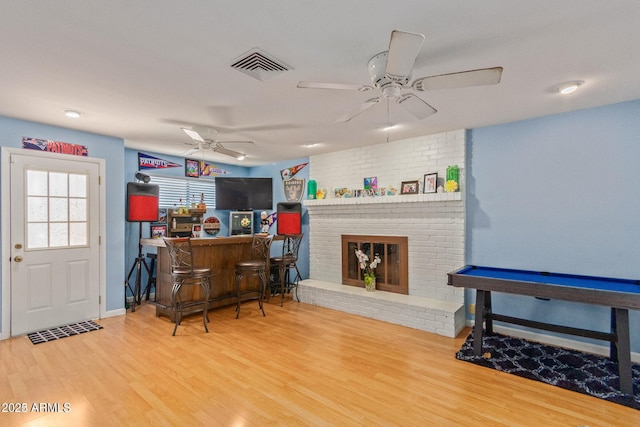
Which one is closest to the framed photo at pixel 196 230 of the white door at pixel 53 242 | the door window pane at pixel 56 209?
the white door at pixel 53 242

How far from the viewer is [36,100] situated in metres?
2.91

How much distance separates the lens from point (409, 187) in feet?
14.4

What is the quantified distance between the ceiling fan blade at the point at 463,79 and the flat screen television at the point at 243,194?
176 inches

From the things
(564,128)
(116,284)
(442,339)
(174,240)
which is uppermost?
(564,128)

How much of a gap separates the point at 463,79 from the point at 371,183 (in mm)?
2917

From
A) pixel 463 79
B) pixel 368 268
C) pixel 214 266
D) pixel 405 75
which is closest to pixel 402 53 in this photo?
pixel 405 75

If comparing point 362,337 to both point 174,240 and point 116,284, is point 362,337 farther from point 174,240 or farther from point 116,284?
point 116,284

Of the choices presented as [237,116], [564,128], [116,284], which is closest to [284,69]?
[237,116]

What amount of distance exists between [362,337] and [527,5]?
128 inches

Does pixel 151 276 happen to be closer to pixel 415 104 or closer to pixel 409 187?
pixel 409 187

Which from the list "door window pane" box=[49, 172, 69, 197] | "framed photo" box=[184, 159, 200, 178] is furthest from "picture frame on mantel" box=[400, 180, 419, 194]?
"door window pane" box=[49, 172, 69, 197]

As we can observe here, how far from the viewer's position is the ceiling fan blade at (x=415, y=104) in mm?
2268

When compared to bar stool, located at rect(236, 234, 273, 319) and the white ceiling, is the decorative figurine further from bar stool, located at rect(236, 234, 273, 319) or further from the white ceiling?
the white ceiling

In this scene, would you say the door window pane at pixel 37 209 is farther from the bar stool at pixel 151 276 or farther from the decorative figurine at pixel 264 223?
the decorative figurine at pixel 264 223
